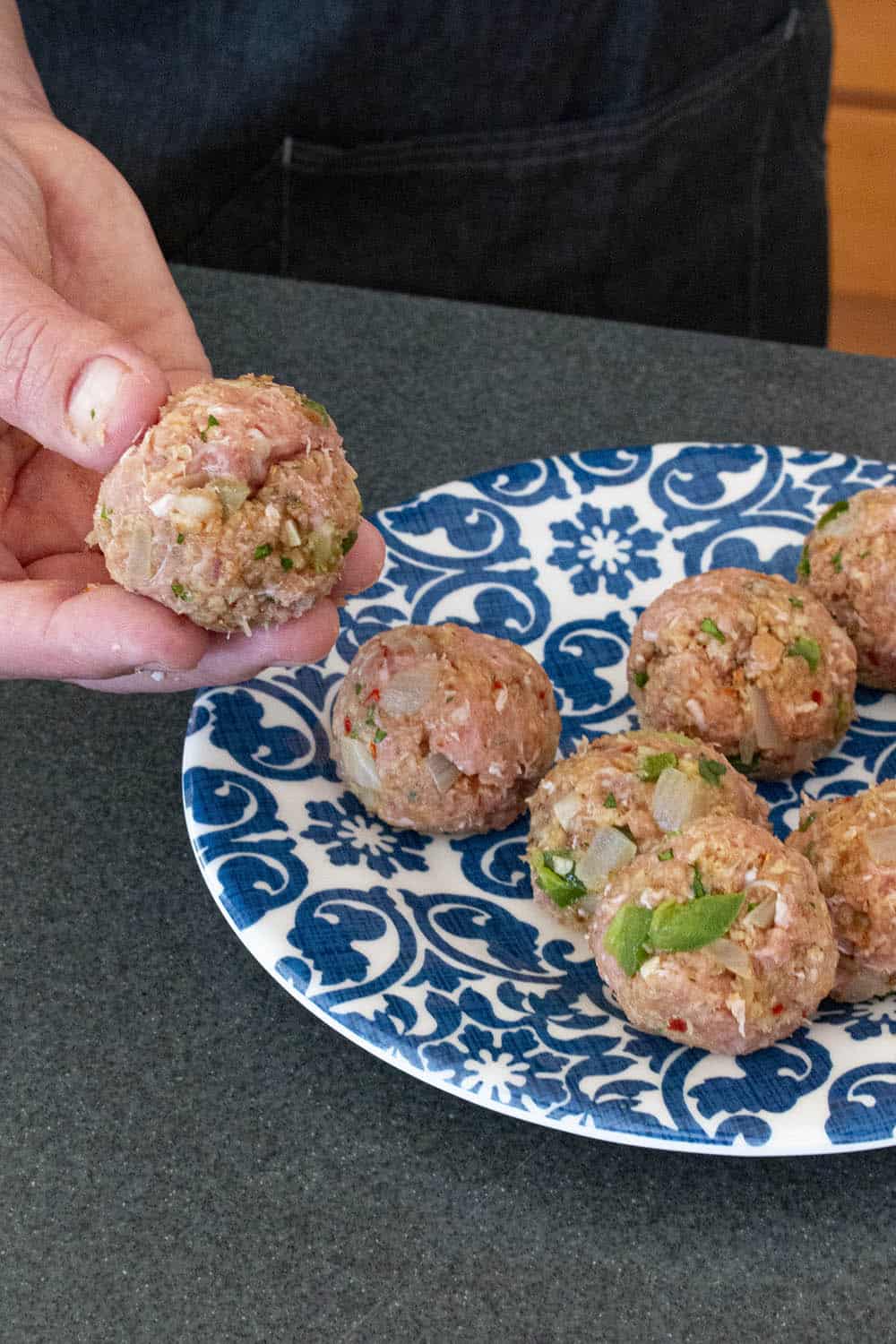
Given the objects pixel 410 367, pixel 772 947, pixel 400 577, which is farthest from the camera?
pixel 410 367

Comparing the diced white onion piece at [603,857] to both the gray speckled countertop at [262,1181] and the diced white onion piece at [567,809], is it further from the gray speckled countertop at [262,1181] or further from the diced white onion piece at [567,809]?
the gray speckled countertop at [262,1181]

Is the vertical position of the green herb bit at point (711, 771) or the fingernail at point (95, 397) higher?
the fingernail at point (95, 397)

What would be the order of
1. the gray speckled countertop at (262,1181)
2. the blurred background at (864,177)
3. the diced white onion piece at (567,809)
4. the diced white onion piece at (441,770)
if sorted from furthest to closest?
the blurred background at (864,177) → the diced white onion piece at (441,770) → the diced white onion piece at (567,809) → the gray speckled countertop at (262,1181)

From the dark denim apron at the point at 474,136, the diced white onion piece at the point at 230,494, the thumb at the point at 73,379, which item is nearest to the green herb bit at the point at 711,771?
the diced white onion piece at the point at 230,494

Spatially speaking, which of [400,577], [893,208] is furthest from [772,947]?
[893,208]

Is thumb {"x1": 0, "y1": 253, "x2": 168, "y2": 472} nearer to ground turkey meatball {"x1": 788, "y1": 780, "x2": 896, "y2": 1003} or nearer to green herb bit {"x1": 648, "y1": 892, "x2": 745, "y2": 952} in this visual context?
green herb bit {"x1": 648, "y1": 892, "x2": 745, "y2": 952}

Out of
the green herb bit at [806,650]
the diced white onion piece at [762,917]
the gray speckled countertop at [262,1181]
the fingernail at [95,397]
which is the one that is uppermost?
the fingernail at [95,397]

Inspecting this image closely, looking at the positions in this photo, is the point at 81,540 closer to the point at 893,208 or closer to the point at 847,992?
the point at 847,992
